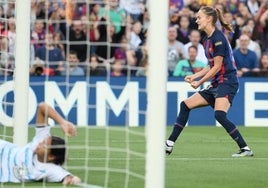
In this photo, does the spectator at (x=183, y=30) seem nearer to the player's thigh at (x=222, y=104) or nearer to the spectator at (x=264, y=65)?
the spectator at (x=264, y=65)

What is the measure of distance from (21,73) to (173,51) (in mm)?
10561

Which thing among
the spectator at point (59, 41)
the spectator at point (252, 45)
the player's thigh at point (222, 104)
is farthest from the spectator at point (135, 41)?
the spectator at point (252, 45)

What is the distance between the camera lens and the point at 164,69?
8062mm

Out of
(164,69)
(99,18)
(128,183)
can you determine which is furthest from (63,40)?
(164,69)

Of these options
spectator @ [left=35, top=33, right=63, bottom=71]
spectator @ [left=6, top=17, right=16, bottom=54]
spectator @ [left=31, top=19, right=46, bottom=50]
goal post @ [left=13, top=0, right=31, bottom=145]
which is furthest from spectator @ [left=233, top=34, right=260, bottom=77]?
goal post @ [left=13, top=0, right=31, bottom=145]

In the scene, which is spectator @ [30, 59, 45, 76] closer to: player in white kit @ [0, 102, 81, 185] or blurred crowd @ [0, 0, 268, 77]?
blurred crowd @ [0, 0, 268, 77]

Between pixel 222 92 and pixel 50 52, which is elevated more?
pixel 50 52

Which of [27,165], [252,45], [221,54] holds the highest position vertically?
[252,45]

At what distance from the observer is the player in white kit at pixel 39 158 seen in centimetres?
987

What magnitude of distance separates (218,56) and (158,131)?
5739mm

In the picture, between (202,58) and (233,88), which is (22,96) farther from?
(202,58)

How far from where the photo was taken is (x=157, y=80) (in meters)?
8.04

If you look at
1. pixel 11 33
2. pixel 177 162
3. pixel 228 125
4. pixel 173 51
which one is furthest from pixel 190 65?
pixel 177 162

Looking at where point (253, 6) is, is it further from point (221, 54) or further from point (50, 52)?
point (221, 54)
